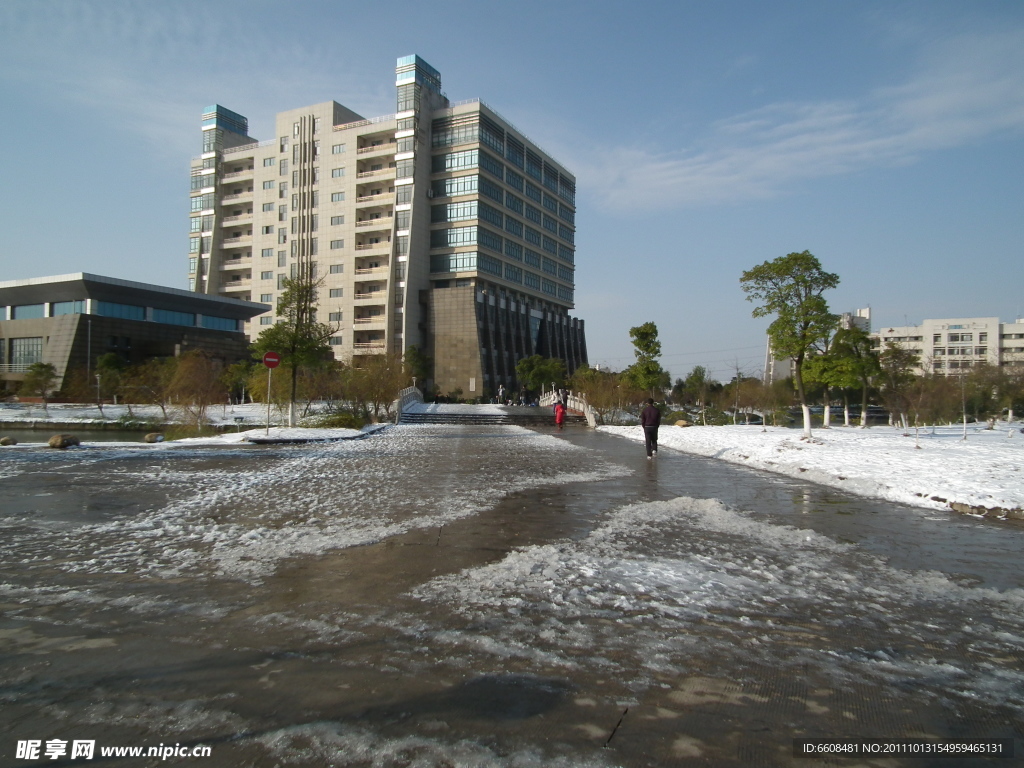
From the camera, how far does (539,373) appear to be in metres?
69.6

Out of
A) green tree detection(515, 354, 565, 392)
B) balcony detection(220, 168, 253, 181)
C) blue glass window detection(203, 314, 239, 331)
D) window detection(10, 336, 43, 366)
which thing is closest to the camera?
window detection(10, 336, 43, 366)

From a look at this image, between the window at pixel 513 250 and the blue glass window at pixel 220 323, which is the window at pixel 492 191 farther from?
the blue glass window at pixel 220 323

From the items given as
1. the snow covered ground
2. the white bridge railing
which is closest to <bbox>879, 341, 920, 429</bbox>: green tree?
the snow covered ground

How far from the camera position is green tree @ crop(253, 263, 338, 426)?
25078 mm

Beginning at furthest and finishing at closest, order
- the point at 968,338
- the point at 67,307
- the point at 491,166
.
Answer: the point at 968,338 < the point at 491,166 < the point at 67,307

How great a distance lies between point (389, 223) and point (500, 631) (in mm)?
75114

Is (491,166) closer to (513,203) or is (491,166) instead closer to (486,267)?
(513,203)

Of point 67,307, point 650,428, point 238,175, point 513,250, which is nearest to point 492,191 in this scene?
point 513,250

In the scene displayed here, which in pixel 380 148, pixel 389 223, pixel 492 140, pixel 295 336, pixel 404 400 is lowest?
pixel 404 400

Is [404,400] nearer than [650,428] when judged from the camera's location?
No

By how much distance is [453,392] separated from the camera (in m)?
76.1

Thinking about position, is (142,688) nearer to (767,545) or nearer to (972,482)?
(767,545)

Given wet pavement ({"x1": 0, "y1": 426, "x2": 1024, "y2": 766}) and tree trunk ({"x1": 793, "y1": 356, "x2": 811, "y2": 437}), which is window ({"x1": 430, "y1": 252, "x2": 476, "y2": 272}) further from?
wet pavement ({"x1": 0, "y1": 426, "x2": 1024, "y2": 766})

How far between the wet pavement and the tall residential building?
224 ft
